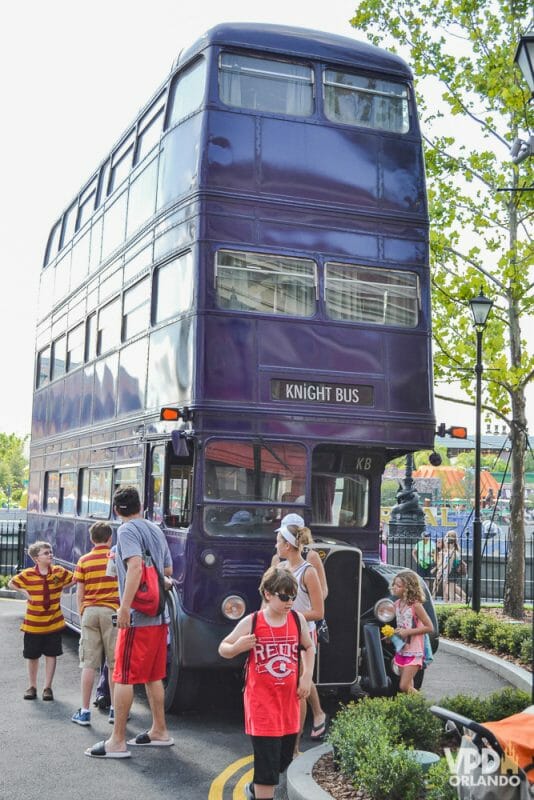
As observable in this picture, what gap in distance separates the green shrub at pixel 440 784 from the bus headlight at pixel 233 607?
3.47m

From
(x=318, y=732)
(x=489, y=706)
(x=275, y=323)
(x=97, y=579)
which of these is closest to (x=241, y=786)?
(x=318, y=732)

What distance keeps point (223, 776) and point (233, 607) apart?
1.98 m

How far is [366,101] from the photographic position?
10.5 m

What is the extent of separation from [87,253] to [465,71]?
24.7 ft

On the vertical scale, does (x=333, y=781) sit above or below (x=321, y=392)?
below

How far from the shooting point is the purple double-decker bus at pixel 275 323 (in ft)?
30.4

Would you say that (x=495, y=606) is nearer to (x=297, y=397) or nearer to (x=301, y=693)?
(x=297, y=397)

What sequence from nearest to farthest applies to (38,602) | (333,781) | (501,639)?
(333,781) → (38,602) → (501,639)

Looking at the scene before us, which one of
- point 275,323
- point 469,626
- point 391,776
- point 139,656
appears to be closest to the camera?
point 391,776

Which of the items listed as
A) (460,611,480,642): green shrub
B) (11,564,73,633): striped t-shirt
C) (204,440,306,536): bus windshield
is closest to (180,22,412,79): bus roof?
(204,440,306,536): bus windshield

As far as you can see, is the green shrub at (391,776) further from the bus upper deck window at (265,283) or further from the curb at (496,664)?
the curb at (496,664)

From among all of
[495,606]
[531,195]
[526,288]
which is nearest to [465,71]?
[531,195]

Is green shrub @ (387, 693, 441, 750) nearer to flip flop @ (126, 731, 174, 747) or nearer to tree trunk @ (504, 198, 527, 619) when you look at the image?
flip flop @ (126, 731, 174, 747)

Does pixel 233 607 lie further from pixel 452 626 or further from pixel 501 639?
pixel 452 626
